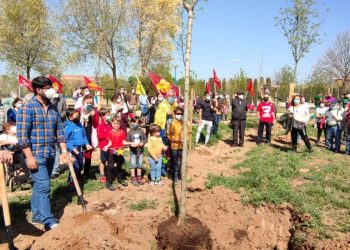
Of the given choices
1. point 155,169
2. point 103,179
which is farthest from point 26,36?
point 155,169

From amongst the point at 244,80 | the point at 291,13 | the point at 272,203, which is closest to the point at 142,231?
the point at 272,203

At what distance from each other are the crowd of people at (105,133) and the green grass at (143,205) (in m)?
0.98

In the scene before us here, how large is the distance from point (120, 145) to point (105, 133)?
0.43 meters

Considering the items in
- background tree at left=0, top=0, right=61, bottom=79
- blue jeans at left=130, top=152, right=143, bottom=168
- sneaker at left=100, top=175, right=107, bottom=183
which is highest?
background tree at left=0, top=0, right=61, bottom=79

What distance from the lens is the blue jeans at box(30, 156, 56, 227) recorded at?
4832mm

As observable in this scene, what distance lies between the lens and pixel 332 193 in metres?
6.57

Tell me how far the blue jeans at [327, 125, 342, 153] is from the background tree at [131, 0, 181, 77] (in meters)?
15.5

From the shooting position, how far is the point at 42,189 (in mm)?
4895

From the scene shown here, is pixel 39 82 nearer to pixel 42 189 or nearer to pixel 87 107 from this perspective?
pixel 42 189

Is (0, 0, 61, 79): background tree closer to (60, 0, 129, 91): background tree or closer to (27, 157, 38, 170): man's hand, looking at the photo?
→ (60, 0, 129, 91): background tree

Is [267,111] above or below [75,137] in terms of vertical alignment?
above

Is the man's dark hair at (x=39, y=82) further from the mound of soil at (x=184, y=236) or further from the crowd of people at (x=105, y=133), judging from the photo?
the mound of soil at (x=184, y=236)

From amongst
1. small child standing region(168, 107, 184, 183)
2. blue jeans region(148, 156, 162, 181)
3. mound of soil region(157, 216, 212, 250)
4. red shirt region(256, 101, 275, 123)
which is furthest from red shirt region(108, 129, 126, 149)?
red shirt region(256, 101, 275, 123)

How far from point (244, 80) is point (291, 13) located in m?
13.4
